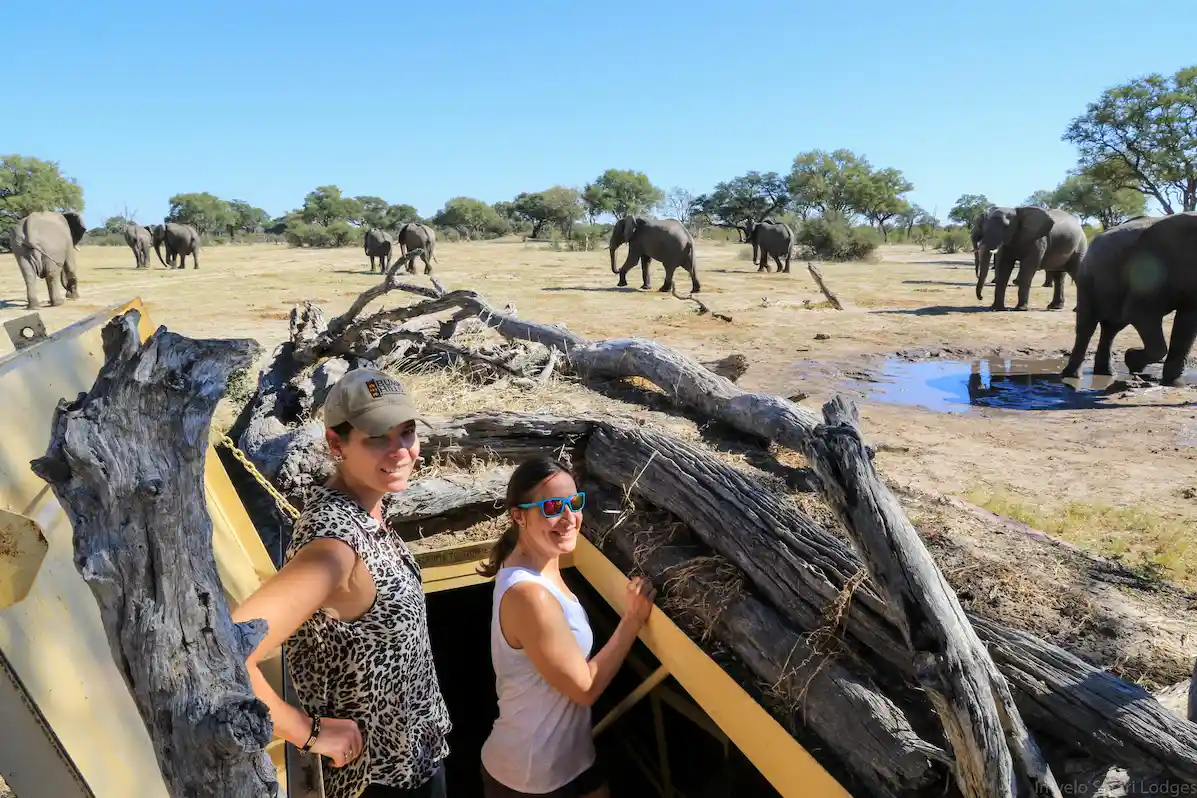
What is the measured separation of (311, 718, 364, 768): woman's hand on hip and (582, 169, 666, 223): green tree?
187 ft

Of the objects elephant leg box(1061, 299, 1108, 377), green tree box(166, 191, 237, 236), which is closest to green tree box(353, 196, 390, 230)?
green tree box(166, 191, 237, 236)

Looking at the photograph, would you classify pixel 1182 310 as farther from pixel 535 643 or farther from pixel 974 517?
pixel 535 643

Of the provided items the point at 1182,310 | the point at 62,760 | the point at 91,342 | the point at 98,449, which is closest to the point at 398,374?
the point at 91,342

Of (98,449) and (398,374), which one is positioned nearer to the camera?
(98,449)

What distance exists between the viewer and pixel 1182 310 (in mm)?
9547

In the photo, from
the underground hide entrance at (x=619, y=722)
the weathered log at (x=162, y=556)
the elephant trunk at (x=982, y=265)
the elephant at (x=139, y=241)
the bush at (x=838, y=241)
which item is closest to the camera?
the weathered log at (x=162, y=556)

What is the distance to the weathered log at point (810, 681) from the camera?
224 cm

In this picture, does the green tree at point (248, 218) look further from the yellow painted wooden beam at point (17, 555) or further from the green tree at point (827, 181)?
the yellow painted wooden beam at point (17, 555)

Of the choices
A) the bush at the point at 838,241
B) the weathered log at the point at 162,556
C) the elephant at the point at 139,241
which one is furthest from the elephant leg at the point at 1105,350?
the elephant at the point at 139,241

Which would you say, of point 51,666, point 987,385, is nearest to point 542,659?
point 51,666

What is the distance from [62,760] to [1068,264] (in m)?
18.6

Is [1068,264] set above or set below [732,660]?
above

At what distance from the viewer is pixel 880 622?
8.63 feet

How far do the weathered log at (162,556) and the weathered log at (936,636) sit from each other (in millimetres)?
1536
